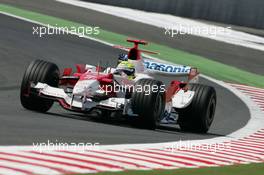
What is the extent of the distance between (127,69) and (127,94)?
719 millimetres

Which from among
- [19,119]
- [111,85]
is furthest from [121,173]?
[111,85]

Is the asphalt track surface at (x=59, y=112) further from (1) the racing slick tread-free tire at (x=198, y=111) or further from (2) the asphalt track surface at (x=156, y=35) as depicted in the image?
(2) the asphalt track surface at (x=156, y=35)

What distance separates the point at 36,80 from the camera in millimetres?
15281

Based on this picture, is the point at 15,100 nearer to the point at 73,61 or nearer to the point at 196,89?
the point at 196,89

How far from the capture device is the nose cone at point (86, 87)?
1500 centimetres

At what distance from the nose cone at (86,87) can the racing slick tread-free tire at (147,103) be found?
0.77 metres

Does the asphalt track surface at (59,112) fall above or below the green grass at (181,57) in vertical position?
above

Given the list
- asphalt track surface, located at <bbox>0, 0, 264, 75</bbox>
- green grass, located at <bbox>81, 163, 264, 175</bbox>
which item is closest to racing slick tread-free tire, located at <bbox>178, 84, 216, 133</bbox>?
green grass, located at <bbox>81, 163, 264, 175</bbox>

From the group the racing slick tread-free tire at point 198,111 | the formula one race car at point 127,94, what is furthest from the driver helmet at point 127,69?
the racing slick tread-free tire at point 198,111

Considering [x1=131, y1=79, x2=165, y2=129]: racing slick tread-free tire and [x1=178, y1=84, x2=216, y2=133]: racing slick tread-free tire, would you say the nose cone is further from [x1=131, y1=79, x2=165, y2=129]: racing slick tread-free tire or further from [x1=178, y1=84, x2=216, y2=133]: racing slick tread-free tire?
[x1=178, y1=84, x2=216, y2=133]: racing slick tread-free tire

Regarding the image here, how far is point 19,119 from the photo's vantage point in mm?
13922

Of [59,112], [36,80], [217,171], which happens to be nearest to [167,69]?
[59,112]

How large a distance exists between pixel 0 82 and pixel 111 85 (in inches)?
194

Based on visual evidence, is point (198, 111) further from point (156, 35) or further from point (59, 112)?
point (156, 35)
